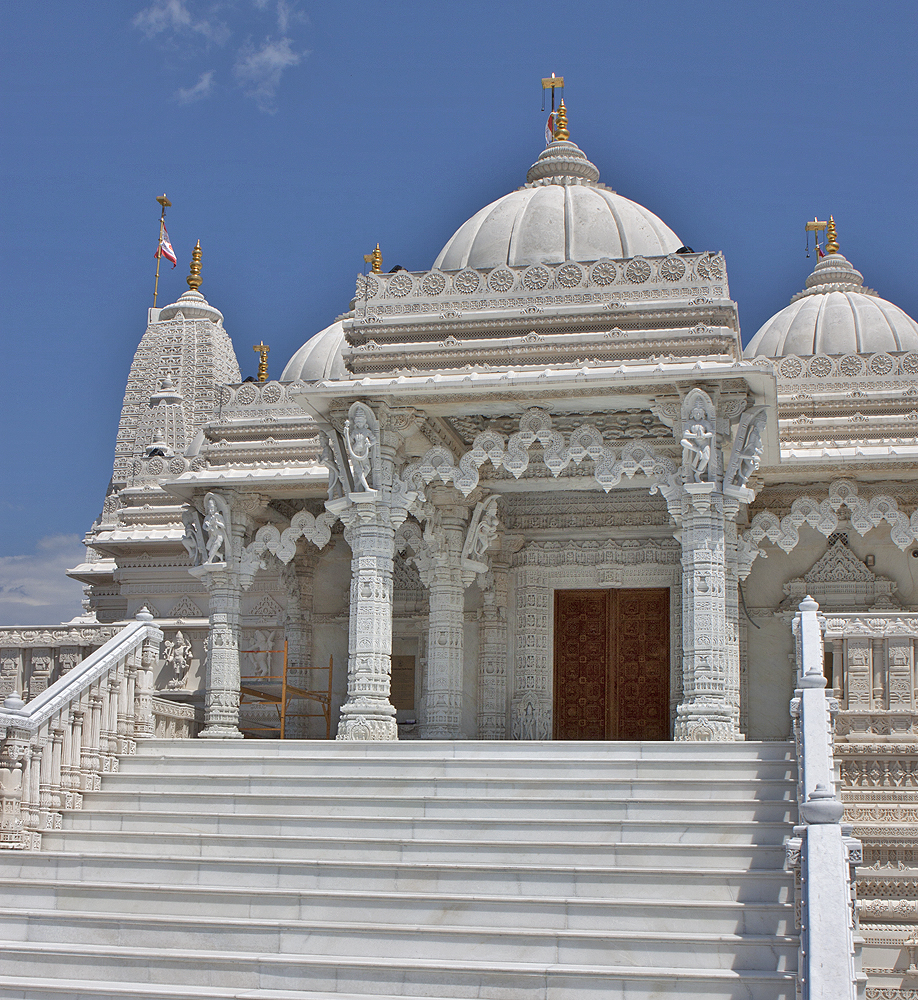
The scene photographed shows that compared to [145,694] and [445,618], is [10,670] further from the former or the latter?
[445,618]

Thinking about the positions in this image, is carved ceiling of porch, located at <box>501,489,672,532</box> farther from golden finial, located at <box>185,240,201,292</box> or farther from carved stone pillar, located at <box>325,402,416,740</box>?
golden finial, located at <box>185,240,201,292</box>

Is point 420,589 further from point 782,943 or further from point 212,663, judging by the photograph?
point 782,943

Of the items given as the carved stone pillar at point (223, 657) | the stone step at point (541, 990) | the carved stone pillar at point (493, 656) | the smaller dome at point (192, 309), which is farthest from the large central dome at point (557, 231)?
the smaller dome at point (192, 309)

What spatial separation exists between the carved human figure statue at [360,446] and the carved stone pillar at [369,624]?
159 mm

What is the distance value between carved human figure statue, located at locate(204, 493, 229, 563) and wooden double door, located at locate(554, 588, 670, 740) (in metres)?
4.59

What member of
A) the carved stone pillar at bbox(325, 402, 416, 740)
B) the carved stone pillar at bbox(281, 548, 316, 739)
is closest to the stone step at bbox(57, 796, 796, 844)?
the carved stone pillar at bbox(325, 402, 416, 740)

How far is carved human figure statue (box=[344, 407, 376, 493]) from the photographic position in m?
14.1

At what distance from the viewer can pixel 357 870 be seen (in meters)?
9.53

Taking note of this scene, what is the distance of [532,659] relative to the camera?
689 inches

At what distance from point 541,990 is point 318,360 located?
48.9 ft

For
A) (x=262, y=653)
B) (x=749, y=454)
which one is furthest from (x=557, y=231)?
(x=262, y=653)

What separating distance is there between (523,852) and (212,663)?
8.07m

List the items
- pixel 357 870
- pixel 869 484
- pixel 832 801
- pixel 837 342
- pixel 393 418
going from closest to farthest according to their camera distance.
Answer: pixel 832 801 → pixel 357 870 → pixel 393 418 → pixel 869 484 → pixel 837 342

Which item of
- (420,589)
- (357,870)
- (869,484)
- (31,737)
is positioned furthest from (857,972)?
(420,589)
